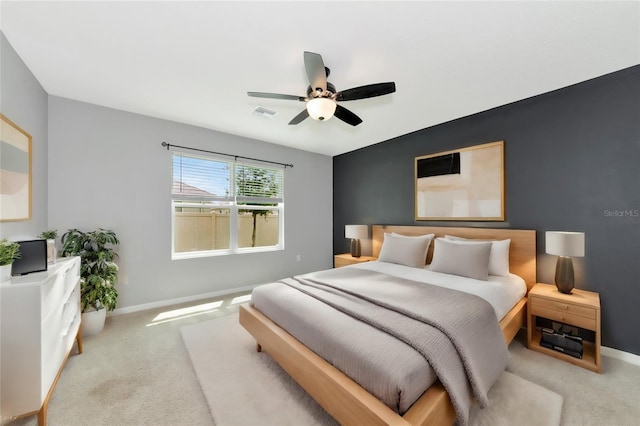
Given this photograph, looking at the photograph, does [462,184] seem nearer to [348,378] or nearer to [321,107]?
[321,107]

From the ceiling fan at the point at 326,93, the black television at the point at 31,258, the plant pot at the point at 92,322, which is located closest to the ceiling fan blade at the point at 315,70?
the ceiling fan at the point at 326,93

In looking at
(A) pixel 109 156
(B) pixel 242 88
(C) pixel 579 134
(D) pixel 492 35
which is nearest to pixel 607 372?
(C) pixel 579 134

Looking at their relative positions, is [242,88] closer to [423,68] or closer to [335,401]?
[423,68]

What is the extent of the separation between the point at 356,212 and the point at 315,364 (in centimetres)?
353

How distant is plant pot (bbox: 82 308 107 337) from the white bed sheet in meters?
3.04

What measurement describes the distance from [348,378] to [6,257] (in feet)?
6.91

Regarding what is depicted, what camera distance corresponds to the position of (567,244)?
2.26 metres

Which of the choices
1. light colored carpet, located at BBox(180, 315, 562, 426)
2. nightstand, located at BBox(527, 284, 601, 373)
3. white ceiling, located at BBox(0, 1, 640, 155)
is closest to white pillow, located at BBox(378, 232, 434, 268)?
nightstand, located at BBox(527, 284, 601, 373)

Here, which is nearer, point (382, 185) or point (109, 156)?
point (109, 156)

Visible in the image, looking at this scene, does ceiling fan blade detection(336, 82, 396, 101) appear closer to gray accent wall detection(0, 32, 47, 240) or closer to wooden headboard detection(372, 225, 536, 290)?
wooden headboard detection(372, 225, 536, 290)

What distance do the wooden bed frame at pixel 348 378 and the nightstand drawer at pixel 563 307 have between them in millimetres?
150

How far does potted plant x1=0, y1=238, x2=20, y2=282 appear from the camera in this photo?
57.1 inches

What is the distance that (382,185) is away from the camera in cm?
437

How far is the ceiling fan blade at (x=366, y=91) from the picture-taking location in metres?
1.91
